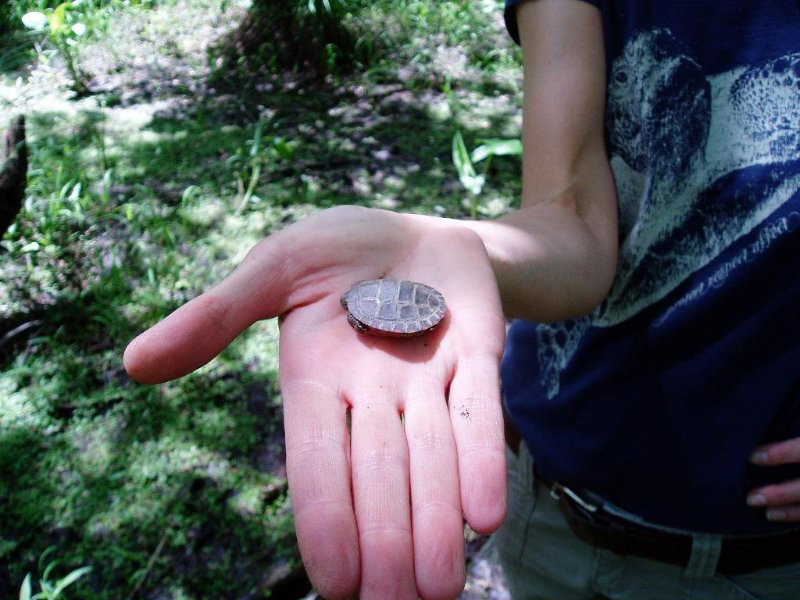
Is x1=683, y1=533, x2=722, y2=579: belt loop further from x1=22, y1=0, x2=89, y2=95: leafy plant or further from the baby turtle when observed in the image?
x1=22, y1=0, x2=89, y2=95: leafy plant

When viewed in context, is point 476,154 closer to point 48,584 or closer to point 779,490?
point 779,490

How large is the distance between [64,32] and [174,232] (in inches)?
143

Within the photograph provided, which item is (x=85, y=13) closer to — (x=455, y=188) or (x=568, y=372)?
(x=455, y=188)

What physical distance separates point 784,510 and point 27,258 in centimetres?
474

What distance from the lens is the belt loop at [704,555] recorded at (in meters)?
2.00

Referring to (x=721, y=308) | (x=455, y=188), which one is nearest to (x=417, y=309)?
(x=721, y=308)

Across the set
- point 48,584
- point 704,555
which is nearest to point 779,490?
point 704,555

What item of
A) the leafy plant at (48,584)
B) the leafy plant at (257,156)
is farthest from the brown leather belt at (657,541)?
the leafy plant at (257,156)

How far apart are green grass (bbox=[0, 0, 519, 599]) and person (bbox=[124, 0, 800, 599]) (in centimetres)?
184

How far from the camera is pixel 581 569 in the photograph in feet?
7.51

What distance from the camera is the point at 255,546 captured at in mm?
3123

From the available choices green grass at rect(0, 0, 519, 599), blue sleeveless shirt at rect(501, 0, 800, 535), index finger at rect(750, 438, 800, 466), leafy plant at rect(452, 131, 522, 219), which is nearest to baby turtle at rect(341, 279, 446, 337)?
blue sleeveless shirt at rect(501, 0, 800, 535)

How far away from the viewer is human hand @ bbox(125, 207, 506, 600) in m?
1.25

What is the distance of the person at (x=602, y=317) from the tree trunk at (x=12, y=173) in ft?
9.95
